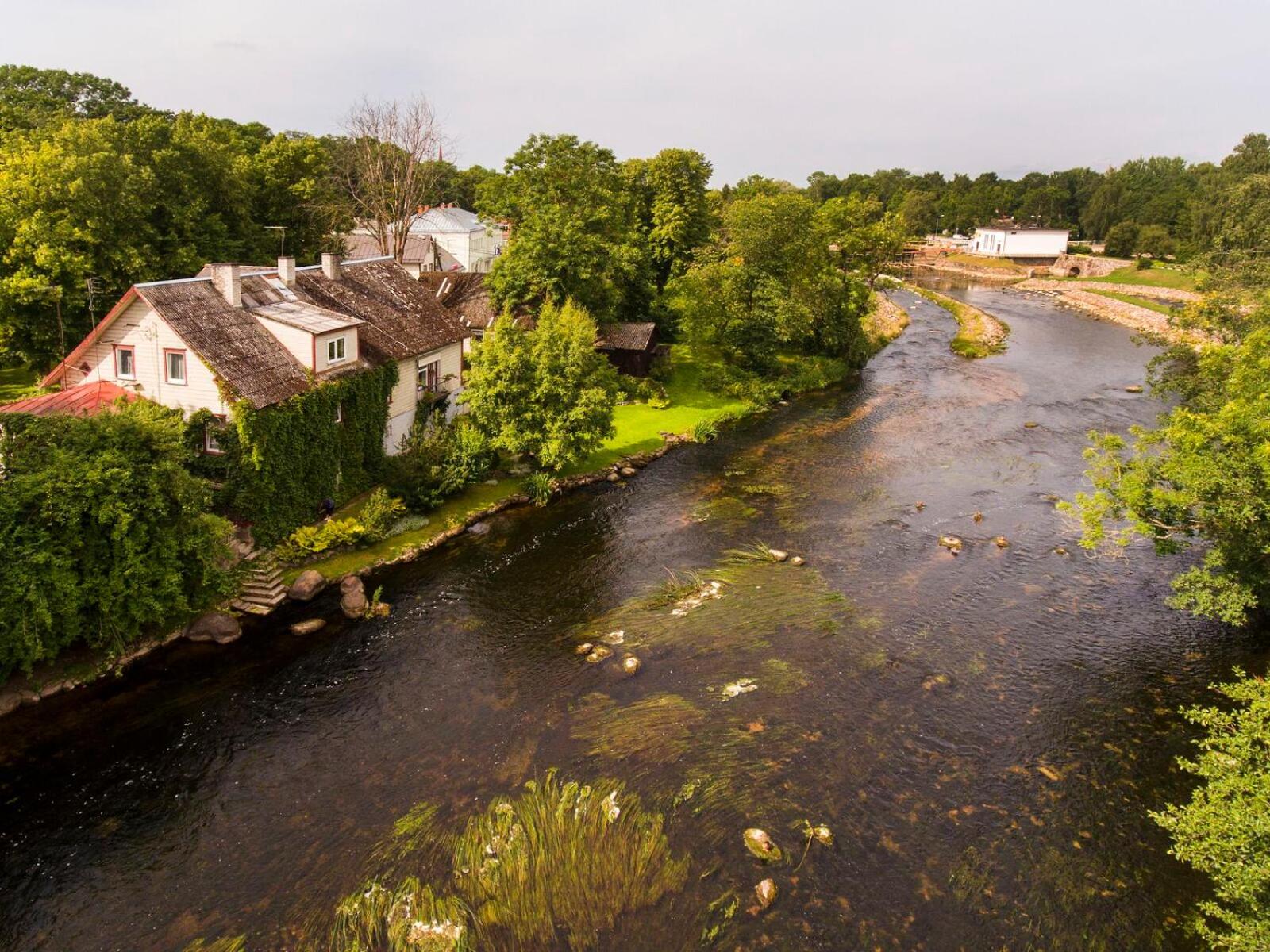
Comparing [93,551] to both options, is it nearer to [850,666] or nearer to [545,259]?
[850,666]

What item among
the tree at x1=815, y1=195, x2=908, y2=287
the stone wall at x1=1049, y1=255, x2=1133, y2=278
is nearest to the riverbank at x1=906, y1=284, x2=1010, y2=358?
the tree at x1=815, y1=195, x2=908, y2=287

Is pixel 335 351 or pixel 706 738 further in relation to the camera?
pixel 335 351

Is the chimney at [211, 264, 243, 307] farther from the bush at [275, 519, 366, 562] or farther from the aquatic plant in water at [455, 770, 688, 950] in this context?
the aquatic plant in water at [455, 770, 688, 950]

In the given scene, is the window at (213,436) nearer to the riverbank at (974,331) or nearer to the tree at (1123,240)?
the riverbank at (974,331)

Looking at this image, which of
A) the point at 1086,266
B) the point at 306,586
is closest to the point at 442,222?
the point at 306,586

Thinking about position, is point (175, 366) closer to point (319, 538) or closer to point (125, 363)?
point (125, 363)

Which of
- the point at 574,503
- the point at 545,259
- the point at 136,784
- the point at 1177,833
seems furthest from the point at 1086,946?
the point at 545,259
